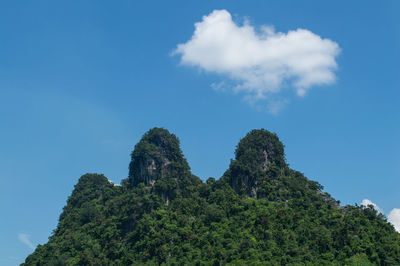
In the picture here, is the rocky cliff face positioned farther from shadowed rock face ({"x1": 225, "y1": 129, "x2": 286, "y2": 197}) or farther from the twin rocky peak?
shadowed rock face ({"x1": 225, "y1": 129, "x2": 286, "y2": 197})

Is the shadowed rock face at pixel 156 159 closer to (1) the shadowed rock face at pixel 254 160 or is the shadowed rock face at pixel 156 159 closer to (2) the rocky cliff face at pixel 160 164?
(2) the rocky cliff face at pixel 160 164

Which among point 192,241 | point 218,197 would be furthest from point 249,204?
point 192,241

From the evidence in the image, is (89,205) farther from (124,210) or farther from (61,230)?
(124,210)

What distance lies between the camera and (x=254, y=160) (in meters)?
73.6

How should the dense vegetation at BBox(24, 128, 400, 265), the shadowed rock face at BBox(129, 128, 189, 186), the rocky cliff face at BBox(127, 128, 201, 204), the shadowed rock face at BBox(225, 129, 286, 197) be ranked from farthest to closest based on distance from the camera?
the shadowed rock face at BBox(129, 128, 189, 186)
the rocky cliff face at BBox(127, 128, 201, 204)
the shadowed rock face at BBox(225, 129, 286, 197)
the dense vegetation at BBox(24, 128, 400, 265)

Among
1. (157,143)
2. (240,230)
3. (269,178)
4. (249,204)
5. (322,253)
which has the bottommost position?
(322,253)

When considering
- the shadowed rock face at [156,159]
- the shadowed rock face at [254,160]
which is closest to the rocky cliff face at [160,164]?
the shadowed rock face at [156,159]

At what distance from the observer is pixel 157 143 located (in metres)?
79.9

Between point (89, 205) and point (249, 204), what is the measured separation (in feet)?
83.9

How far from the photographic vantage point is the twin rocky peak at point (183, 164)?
239 feet

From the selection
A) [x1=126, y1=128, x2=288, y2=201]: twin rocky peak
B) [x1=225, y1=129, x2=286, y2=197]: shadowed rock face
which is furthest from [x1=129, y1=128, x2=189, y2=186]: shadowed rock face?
[x1=225, y1=129, x2=286, y2=197]: shadowed rock face

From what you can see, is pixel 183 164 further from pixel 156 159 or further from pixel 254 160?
pixel 254 160

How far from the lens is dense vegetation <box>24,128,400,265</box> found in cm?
5669

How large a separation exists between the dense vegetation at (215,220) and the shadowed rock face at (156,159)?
152 mm
